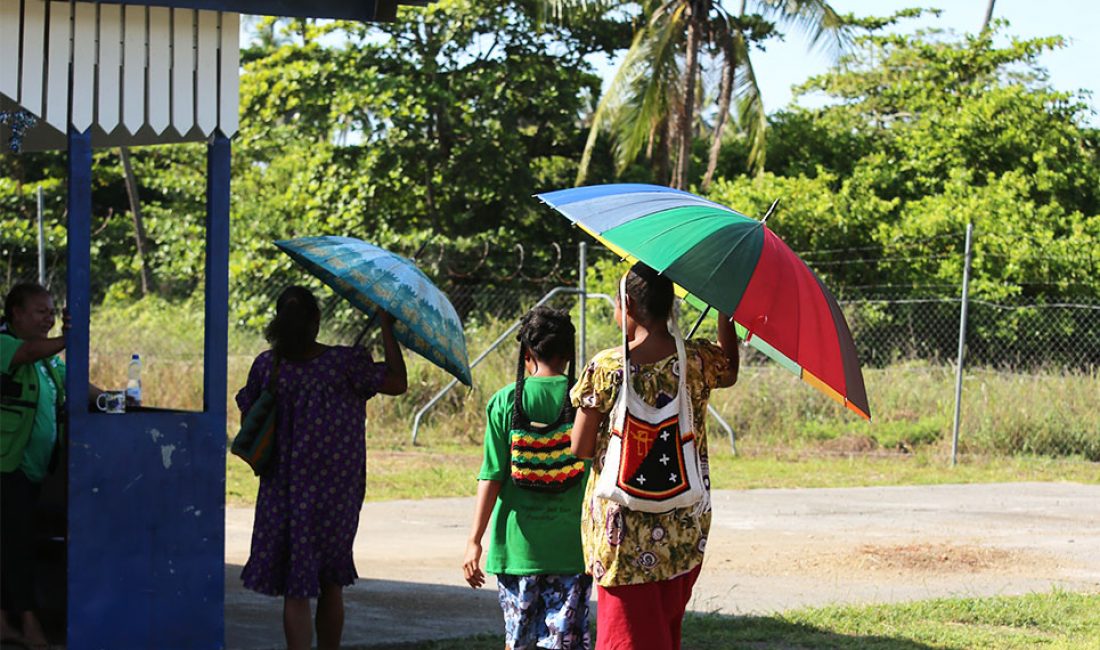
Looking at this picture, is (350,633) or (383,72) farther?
(383,72)

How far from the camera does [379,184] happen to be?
25484 millimetres

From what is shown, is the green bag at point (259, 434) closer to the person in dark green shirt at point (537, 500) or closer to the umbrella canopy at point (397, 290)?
the umbrella canopy at point (397, 290)

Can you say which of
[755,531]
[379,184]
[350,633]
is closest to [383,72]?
[379,184]

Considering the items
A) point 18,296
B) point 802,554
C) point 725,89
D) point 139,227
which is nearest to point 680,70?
point 725,89

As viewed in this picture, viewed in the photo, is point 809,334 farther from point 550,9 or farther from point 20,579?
point 550,9

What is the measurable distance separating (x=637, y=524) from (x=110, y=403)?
2.63 m

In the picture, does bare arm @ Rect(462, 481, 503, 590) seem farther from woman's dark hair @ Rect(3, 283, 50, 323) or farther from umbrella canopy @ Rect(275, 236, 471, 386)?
woman's dark hair @ Rect(3, 283, 50, 323)

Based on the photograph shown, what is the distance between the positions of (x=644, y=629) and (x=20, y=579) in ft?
10.8

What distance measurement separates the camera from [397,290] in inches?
212

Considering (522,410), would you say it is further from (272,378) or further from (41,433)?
(41,433)

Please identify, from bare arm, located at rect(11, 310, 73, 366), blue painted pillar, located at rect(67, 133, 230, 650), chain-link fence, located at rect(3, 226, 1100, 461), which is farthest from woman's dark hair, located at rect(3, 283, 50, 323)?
chain-link fence, located at rect(3, 226, 1100, 461)

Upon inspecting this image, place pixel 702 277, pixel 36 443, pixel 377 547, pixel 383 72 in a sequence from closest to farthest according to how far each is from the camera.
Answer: pixel 702 277, pixel 36 443, pixel 377 547, pixel 383 72

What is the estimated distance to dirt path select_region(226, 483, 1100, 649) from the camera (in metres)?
7.32

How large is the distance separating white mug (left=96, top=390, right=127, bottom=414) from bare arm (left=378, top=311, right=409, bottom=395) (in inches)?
45.4
